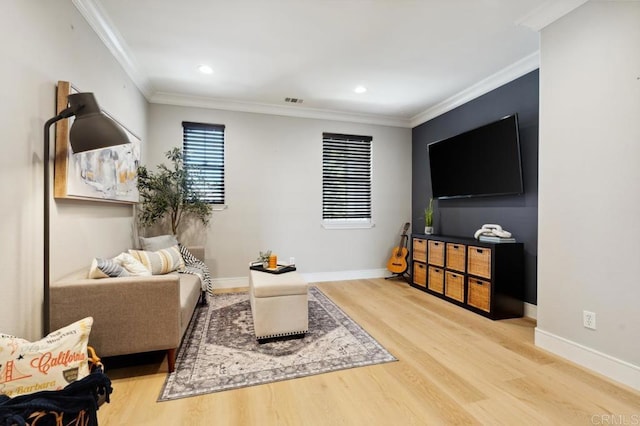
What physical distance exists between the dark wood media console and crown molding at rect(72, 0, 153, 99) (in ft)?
13.5

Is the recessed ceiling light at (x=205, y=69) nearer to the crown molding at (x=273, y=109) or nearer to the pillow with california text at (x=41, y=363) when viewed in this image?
the crown molding at (x=273, y=109)

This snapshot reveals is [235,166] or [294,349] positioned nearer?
[294,349]

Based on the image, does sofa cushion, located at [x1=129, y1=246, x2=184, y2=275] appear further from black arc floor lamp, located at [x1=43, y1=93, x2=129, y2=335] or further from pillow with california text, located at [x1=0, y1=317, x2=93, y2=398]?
pillow with california text, located at [x1=0, y1=317, x2=93, y2=398]

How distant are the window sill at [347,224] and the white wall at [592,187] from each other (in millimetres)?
2737

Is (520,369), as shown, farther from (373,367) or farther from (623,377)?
(373,367)

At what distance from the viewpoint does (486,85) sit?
3637mm

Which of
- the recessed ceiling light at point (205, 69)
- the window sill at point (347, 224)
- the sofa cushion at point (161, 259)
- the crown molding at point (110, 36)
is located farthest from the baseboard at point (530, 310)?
the crown molding at point (110, 36)

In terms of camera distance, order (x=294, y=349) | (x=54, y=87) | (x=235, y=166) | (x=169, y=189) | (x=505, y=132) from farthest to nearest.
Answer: (x=235, y=166) < (x=169, y=189) < (x=505, y=132) < (x=294, y=349) < (x=54, y=87)

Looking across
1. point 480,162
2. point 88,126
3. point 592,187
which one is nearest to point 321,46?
point 88,126

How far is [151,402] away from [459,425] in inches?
68.9

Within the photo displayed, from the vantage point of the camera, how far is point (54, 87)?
1.88 metres

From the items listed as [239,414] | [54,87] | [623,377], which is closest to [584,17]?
[623,377]

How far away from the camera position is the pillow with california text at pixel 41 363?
1.27 m

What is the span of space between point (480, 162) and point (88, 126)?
3747mm
